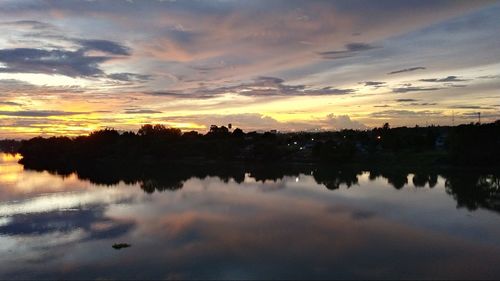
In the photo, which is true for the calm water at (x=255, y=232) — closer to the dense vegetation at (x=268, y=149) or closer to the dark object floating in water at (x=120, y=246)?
the dark object floating in water at (x=120, y=246)

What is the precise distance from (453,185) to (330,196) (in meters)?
15.4

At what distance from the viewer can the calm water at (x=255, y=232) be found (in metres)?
19.4

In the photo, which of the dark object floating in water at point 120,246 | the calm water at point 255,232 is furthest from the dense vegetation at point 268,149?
the dark object floating in water at point 120,246

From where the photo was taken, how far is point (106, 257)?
69.4 ft

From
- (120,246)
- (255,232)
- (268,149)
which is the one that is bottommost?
(255,232)

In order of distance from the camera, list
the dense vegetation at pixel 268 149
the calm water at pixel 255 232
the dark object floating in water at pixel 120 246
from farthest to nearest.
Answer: the dense vegetation at pixel 268 149 < the dark object floating in water at pixel 120 246 < the calm water at pixel 255 232

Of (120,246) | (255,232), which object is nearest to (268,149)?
(255,232)

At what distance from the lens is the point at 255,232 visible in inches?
1051

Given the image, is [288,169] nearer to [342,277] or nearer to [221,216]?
[221,216]

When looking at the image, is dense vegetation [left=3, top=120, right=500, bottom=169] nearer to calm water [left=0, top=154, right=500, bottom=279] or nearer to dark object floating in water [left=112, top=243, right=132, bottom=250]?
calm water [left=0, top=154, right=500, bottom=279]

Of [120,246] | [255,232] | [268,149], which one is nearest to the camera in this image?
[120,246]

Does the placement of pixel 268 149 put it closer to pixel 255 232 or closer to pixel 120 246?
pixel 255 232

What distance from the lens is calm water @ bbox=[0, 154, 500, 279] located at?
63.7 feet

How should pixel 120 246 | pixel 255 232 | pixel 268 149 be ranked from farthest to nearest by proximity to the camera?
1. pixel 268 149
2. pixel 255 232
3. pixel 120 246
